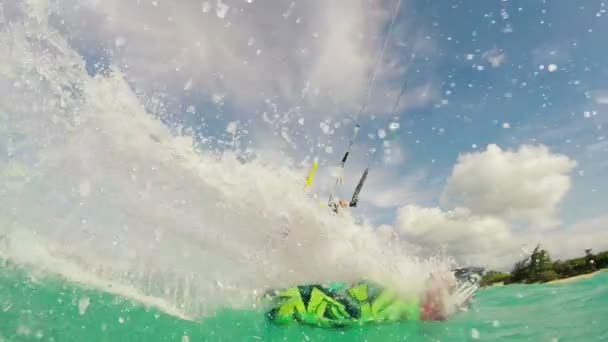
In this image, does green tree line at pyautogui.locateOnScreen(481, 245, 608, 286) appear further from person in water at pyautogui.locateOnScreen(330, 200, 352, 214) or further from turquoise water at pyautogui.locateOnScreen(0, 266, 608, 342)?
person in water at pyautogui.locateOnScreen(330, 200, 352, 214)

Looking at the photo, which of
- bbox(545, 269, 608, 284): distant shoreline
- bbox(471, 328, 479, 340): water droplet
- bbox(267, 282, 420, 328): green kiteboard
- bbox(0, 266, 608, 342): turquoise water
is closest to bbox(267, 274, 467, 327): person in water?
bbox(267, 282, 420, 328): green kiteboard

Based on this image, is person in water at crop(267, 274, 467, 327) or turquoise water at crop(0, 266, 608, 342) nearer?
person in water at crop(267, 274, 467, 327)

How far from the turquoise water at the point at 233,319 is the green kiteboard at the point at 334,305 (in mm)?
1321

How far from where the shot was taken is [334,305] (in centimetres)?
1141

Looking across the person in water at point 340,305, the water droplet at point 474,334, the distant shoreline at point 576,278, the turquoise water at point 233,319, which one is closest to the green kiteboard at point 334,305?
the person in water at point 340,305

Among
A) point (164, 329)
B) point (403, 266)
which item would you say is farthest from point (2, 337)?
point (403, 266)

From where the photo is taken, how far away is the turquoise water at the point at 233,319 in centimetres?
1370

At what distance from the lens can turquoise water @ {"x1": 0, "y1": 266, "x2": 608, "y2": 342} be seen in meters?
13.7

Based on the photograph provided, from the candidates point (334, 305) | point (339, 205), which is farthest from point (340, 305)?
point (339, 205)

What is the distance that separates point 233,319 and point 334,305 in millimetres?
6031

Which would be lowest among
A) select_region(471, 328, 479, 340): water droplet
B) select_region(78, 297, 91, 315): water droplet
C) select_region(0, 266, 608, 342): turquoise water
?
select_region(471, 328, 479, 340): water droplet

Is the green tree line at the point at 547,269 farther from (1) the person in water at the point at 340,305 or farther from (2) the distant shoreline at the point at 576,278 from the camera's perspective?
(1) the person in water at the point at 340,305

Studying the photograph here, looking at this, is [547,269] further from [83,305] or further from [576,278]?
[83,305]

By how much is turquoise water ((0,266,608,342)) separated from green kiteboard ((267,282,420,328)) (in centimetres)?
132
